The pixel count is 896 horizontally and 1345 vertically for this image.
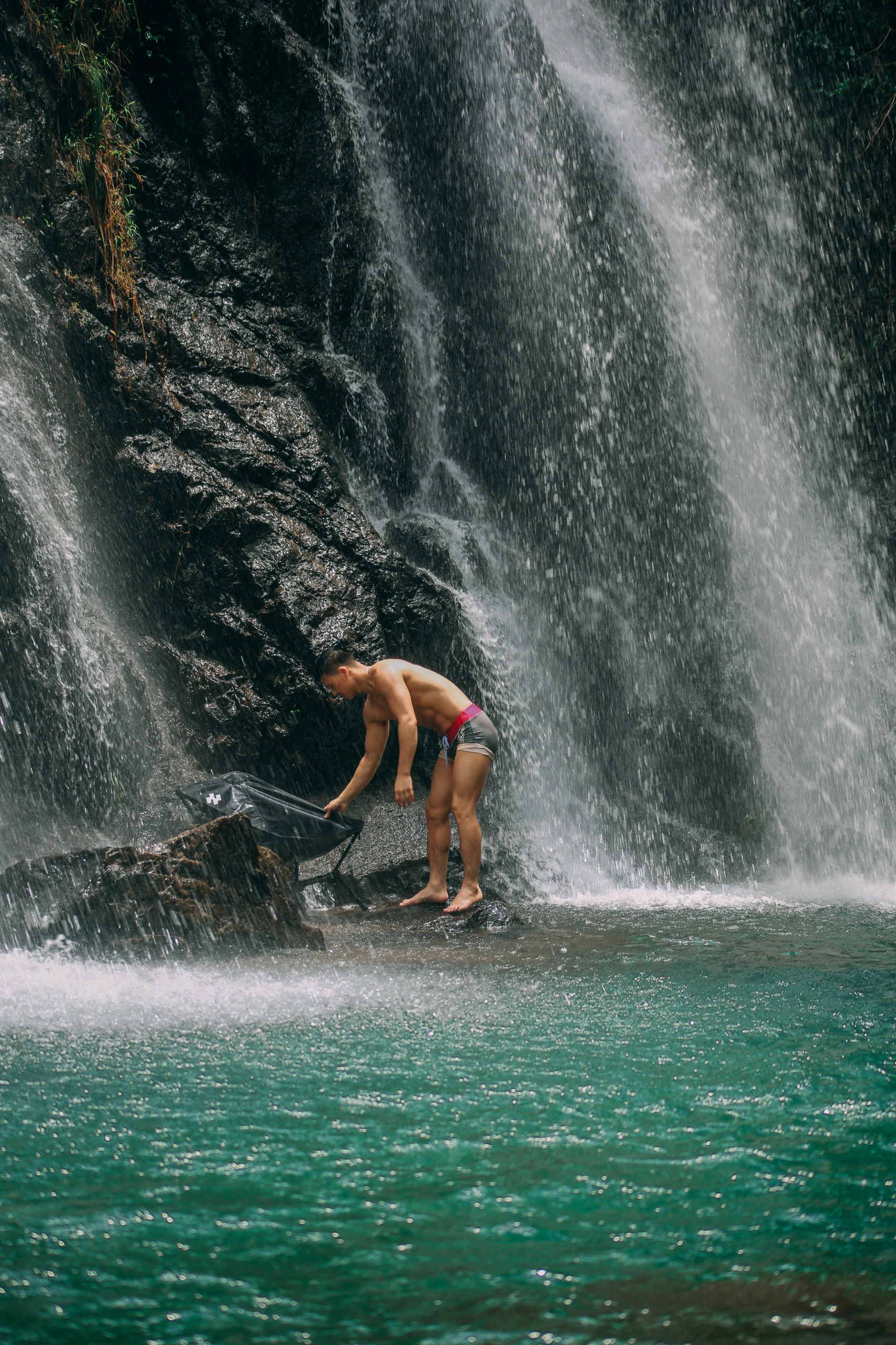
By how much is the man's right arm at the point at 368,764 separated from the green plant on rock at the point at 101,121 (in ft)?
16.4

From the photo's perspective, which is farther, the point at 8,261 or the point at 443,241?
the point at 443,241

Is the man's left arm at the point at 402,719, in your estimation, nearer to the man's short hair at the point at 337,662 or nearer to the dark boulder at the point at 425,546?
the man's short hair at the point at 337,662

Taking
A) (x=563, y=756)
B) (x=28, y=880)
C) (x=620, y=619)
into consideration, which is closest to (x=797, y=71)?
(x=620, y=619)

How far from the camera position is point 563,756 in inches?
399

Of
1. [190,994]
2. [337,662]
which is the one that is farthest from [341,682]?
[190,994]

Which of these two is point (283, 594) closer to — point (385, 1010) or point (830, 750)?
point (385, 1010)

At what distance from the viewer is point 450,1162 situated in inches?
89.7

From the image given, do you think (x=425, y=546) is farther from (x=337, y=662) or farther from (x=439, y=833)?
(x=439, y=833)

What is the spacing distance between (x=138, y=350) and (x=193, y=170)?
8.19 ft

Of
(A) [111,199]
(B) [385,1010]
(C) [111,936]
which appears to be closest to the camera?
Answer: (B) [385,1010]

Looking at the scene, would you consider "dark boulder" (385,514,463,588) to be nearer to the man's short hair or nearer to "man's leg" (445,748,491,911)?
the man's short hair

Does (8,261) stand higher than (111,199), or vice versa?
(111,199)

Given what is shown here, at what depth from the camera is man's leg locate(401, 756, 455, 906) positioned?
6.70 metres

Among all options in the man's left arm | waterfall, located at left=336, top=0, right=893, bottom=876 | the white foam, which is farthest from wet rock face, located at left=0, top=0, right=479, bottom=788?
the white foam
